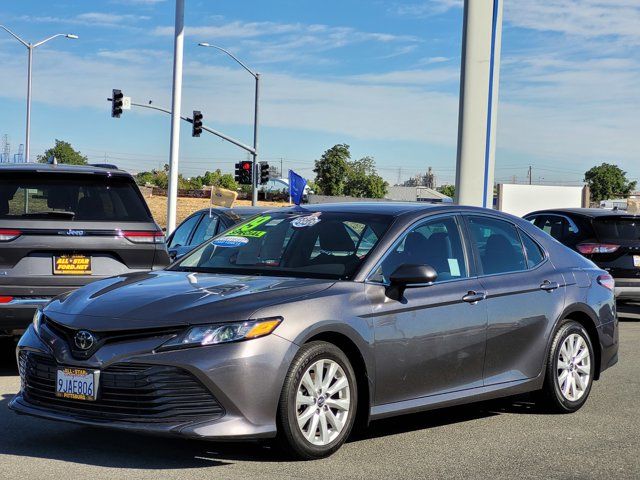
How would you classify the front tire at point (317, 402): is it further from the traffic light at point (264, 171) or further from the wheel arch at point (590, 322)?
the traffic light at point (264, 171)

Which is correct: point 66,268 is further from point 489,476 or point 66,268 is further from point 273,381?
point 489,476

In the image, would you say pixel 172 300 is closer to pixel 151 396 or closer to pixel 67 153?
pixel 151 396

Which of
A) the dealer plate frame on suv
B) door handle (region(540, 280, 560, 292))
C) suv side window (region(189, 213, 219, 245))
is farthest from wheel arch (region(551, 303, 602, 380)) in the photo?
suv side window (region(189, 213, 219, 245))

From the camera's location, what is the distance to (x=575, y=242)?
14484 mm

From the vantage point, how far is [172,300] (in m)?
5.61

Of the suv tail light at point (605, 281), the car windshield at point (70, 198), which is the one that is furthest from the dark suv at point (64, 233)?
the suv tail light at point (605, 281)

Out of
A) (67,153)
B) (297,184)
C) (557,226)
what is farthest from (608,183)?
(557,226)

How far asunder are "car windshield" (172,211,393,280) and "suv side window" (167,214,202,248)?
691 centimetres

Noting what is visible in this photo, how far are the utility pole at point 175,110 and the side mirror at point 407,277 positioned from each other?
55.5 feet

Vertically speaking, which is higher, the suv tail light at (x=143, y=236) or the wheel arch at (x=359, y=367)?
the suv tail light at (x=143, y=236)

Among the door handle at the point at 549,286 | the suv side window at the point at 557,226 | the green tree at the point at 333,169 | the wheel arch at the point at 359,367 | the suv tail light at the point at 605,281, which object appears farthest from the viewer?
the green tree at the point at 333,169

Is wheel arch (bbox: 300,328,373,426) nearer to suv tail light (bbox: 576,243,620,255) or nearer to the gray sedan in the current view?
the gray sedan

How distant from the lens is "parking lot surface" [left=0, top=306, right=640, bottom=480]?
5488 millimetres

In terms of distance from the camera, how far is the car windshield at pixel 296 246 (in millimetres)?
6391
